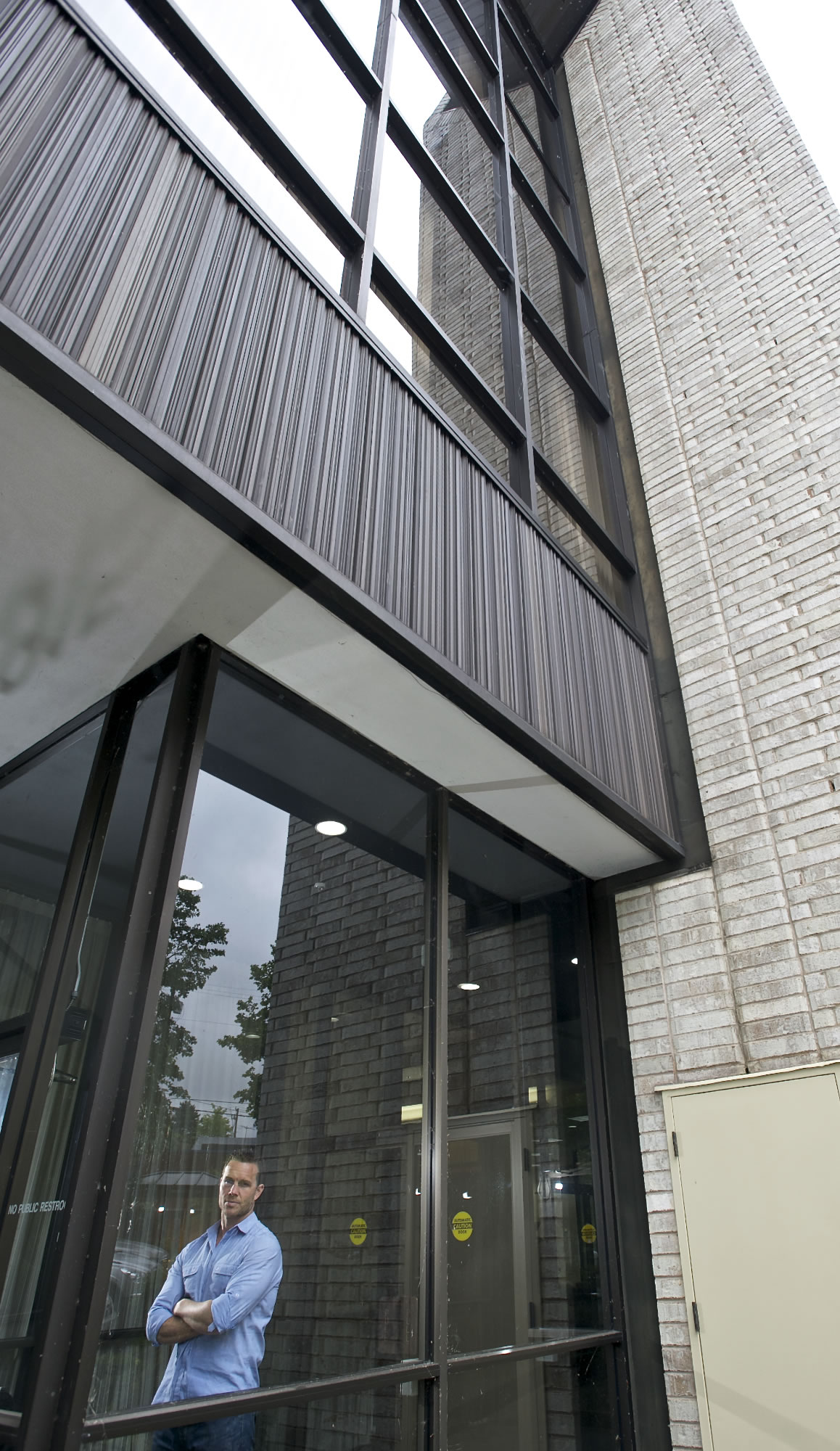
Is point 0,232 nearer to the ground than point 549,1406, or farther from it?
farther from it

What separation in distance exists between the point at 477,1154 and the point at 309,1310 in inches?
40.5

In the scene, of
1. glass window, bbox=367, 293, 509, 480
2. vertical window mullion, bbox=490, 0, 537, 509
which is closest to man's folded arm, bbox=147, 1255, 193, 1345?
glass window, bbox=367, 293, 509, 480

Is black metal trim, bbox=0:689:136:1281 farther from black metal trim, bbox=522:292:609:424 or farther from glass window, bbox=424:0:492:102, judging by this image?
glass window, bbox=424:0:492:102

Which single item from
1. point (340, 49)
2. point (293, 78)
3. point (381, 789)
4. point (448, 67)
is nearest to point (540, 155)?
point (448, 67)

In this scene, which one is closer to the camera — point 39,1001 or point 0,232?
point 0,232

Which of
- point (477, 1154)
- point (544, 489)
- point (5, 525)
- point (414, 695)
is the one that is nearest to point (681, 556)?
point (544, 489)

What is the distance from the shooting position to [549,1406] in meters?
3.50

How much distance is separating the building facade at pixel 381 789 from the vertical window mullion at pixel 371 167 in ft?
0.10

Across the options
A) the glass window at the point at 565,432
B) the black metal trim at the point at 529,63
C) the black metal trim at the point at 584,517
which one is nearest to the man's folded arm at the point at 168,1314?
the black metal trim at the point at 584,517

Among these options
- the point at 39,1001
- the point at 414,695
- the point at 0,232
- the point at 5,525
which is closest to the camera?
the point at 0,232

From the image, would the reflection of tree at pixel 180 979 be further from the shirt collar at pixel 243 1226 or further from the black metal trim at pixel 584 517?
the black metal trim at pixel 584 517

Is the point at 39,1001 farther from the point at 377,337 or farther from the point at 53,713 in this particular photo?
the point at 377,337

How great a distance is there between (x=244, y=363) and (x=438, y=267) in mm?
2851

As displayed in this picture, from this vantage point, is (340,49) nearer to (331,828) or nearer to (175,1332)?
(331,828)
